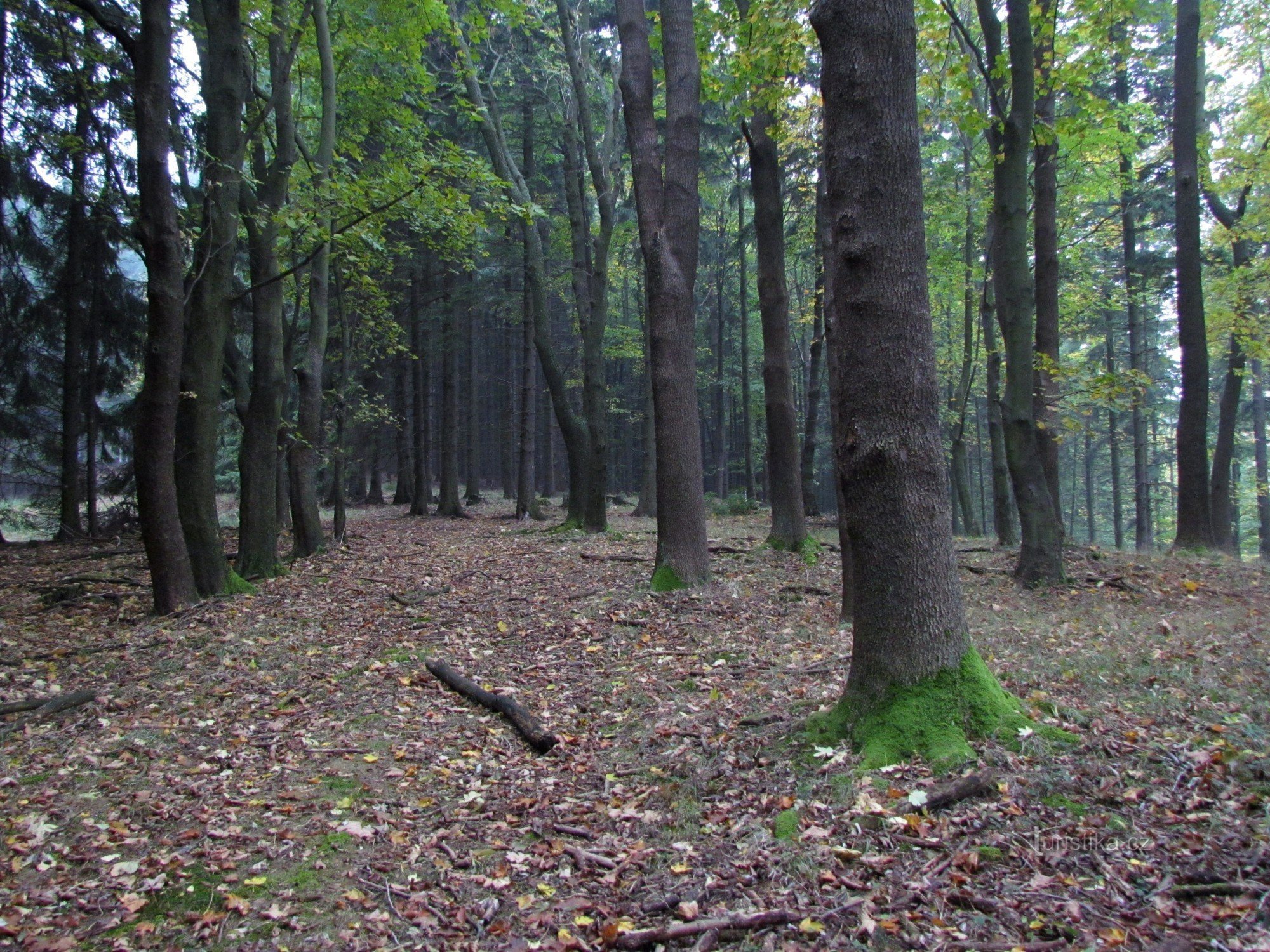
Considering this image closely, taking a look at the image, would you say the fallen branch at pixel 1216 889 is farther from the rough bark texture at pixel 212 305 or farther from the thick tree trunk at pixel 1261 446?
the thick tree trunk at pixel 1261 446

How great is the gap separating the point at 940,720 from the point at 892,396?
1.75 m

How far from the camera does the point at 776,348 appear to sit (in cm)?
1155

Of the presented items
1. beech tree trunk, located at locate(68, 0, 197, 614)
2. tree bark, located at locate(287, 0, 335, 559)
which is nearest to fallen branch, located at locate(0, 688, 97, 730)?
beech tree trunk, located at locate(68, 0, 197, 614)

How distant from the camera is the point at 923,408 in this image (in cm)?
413

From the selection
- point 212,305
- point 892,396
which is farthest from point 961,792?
point 212,305

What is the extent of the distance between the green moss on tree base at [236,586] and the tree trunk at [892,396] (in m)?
7.82

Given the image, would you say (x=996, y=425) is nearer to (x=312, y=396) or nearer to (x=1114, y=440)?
(x=1114, y=440)

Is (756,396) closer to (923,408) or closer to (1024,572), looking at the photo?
(1024,572)

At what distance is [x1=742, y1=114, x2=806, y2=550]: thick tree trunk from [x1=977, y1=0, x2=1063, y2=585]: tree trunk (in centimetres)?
290

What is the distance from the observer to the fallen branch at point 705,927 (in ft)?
9.95

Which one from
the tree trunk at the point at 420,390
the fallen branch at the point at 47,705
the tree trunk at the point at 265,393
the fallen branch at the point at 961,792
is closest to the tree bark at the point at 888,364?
the fallen branch at the point at 961,792

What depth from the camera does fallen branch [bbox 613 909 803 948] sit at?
3033 millimetres

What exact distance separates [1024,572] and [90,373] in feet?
54.7

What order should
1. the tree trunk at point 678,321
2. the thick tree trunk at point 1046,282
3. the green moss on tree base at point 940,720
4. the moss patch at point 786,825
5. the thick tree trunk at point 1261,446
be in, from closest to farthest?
1. the moss patch at point 786,825
2. the green moss on tree base at point 940,720
3. the tree trunk at point 678,321
4. the thick tree trunk at point 1046,282
5. the thick tree trunk at point 1261,446
